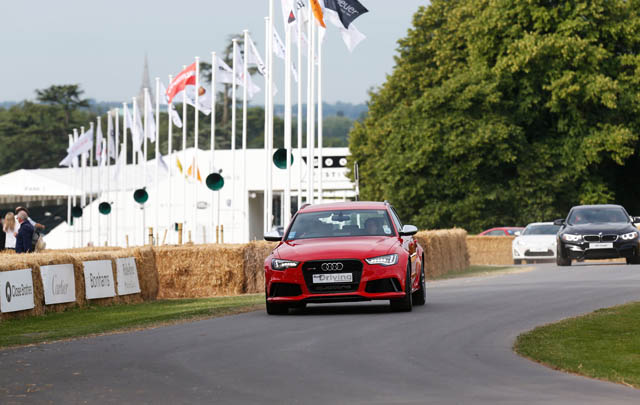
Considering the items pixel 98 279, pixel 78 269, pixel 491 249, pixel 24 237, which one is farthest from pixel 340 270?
pixel 491 249

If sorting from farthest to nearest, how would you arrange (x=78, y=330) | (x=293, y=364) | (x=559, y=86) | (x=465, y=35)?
(x=465, y=35) < (x=559, y=86) < (x=78, y=330) < (x=293, y=364)

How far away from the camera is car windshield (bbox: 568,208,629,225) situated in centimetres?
3391

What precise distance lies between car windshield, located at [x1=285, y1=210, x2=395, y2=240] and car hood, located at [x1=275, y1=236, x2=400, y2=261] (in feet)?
1.22

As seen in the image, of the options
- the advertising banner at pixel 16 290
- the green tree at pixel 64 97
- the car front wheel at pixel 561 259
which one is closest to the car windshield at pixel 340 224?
the advertising banner at pixel 16 290

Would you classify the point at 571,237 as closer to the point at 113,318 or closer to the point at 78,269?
the point at 78,269

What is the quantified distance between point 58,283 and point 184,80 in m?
29.3

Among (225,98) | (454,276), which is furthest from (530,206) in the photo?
(225,98)

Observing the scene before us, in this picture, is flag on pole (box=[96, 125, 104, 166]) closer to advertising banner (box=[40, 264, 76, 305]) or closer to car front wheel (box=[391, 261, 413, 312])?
advertising banner (box=[40, 264, 76, 305])

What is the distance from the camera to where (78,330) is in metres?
17.0

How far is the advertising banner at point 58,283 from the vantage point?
21438 mm

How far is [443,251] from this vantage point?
35781mm

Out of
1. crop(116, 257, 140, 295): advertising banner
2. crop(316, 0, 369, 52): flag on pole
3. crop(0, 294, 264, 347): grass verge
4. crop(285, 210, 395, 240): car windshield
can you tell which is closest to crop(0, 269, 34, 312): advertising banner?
crop(0, 294, 264, 347): grass verge

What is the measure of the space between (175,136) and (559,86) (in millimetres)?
91049

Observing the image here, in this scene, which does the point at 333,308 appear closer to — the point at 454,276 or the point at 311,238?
the point at 311,238
